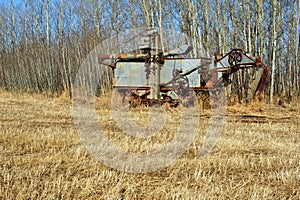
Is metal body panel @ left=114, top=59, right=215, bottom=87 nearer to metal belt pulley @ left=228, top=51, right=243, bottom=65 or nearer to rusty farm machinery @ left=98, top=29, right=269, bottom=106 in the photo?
rusty farm machinery @ left=98, top=29, right=269, bottom=106

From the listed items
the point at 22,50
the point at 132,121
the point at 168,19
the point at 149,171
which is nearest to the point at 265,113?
the point at 132,121

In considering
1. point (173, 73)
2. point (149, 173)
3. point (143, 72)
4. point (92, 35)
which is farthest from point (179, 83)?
point (92, 35)

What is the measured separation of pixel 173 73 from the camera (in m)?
10.4

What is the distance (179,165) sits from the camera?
3791mm

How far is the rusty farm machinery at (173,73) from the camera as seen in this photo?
33.3ft

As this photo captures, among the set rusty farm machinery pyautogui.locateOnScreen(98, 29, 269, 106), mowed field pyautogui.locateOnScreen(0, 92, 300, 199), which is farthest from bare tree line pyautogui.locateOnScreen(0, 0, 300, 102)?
mowed field pyautogui.locateOnScreen(0, 92, 300, 199)

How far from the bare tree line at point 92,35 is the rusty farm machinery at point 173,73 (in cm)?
288

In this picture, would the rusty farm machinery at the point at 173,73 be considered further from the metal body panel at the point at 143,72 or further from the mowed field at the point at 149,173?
the mowed field at the point at 149,173

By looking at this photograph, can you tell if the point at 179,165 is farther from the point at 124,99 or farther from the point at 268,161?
the point at 124,99

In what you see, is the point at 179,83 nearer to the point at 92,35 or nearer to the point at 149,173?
the point at 149,173

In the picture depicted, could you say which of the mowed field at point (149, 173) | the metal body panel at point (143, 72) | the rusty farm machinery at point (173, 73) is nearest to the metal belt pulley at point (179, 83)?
the rusty farm machinery at point (173, 73)

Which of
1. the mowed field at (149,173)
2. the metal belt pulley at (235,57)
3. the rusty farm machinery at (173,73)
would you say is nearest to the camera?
the mowed field at (149,173)

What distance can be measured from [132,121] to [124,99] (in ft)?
11.5

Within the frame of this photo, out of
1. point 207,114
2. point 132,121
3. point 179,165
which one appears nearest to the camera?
point 179,165
